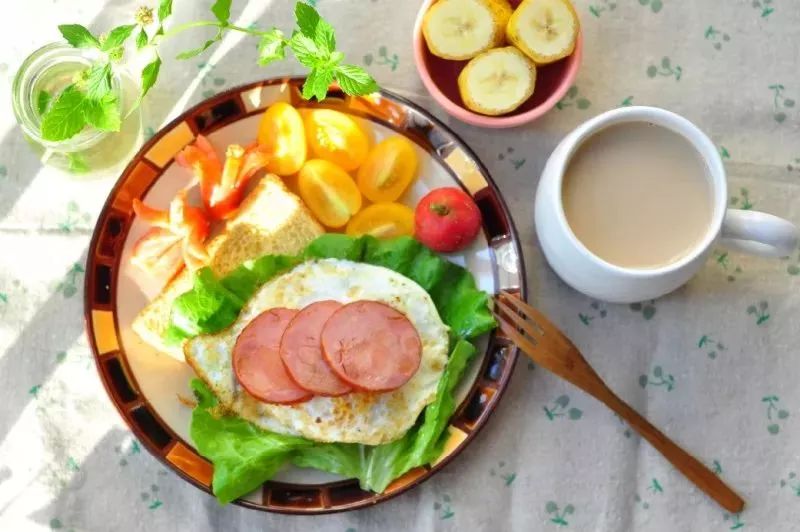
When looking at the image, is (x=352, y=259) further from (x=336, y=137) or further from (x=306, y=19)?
(x=306, y=19)

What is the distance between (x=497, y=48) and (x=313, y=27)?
0.31m

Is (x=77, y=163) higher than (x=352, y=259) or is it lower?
higher

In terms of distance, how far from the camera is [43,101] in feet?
4.49

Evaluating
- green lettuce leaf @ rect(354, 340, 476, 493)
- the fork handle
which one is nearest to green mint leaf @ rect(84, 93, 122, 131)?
green lettuce leaf @ rect(354, 340, 476, 493)

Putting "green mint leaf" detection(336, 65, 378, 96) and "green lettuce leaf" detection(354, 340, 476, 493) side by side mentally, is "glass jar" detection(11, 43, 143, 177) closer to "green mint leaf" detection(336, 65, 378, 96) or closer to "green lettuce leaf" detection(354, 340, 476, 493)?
"green mint leaf" detection(336, 65, 378, 96)

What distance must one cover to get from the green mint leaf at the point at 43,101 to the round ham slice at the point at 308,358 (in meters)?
0.51

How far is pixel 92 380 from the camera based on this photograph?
1.40 m

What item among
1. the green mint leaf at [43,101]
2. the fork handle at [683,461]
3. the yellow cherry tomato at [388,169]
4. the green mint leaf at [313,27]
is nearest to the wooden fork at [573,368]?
the fork handle at [683,461]

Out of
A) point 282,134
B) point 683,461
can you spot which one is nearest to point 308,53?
point 282,134

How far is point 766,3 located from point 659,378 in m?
0.64

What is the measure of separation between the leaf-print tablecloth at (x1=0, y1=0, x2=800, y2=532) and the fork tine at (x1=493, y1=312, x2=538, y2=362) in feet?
0.40

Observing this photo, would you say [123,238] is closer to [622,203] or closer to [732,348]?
[622,203]

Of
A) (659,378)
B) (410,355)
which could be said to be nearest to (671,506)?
(659,378)

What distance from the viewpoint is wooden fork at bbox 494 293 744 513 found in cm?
130
